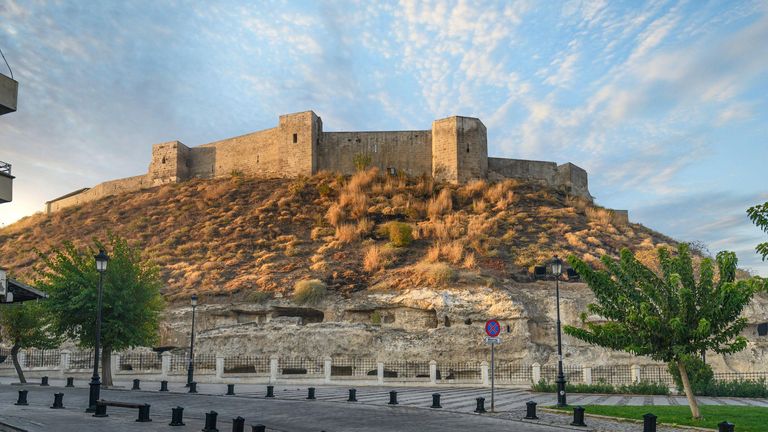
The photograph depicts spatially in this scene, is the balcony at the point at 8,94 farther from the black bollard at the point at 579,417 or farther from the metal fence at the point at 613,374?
the metal fence at the point at 613,374

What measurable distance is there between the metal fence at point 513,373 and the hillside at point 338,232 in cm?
560

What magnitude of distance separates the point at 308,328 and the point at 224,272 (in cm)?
1066

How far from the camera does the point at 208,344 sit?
31.4 m

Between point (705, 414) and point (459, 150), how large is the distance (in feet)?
120

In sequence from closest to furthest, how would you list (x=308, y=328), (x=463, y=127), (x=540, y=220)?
(x=308, y=328) → (x=540, y=220) → (x=463, y=127)

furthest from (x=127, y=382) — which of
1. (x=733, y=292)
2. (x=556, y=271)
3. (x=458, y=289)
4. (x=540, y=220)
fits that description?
(x=540, y=220)

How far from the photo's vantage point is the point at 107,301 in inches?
1025

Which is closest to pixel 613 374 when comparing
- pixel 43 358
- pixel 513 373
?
pixel 513 373

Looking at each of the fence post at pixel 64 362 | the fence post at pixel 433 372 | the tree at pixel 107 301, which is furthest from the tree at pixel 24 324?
the fence post at pixel 433 372

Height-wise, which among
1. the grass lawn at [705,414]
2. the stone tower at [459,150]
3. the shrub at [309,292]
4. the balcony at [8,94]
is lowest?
the grass lawn at [705,414]

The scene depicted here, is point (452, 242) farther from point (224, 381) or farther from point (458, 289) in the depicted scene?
point (224, 381)

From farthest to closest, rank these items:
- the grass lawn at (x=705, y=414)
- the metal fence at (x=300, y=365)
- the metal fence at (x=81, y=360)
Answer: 1. the metal fence at (x=81, y=360)
2. the metal fence at (x=300, y=365)
3. the grass lawn at (x=705, y=414)

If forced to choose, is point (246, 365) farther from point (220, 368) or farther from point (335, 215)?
point (335, 215)

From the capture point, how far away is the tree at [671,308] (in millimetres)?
13797
